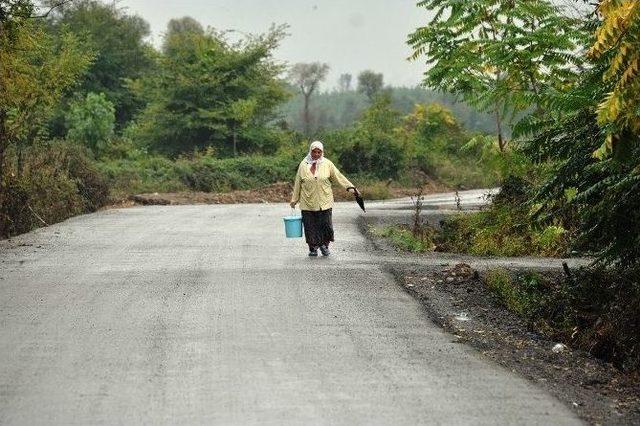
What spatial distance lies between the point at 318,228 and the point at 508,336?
607 centimetres

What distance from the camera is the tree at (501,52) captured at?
547 inches

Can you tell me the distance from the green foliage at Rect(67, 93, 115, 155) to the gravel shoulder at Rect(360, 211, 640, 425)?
28.9 metres

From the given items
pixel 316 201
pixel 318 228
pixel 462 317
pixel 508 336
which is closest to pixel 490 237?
pixel 318 228

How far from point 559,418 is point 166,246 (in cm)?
1110

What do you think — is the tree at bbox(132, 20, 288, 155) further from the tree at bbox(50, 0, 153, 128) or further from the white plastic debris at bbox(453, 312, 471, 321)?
the white plastic debris at bbox(453, 312, 471, 321)

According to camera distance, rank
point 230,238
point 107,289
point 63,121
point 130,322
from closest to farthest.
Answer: point 130,322 → point 107,289 → point 230,238 → point 63,121

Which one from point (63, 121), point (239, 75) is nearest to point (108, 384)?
point (239, 75)

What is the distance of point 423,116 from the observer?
188 feet

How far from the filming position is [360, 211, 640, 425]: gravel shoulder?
7.31 metres

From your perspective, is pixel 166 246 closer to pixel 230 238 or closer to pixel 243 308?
pixel 230 238

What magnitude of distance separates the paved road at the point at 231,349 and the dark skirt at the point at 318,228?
43 centimetres

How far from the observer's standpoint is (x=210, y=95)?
4494 cm

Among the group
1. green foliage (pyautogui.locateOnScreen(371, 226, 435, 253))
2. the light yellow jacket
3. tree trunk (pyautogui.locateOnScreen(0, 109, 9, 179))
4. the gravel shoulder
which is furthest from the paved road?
tree trunk (pyautogui.locateOnScreen(0, 109, 9, 179))

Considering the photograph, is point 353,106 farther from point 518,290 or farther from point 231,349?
point 231,349
